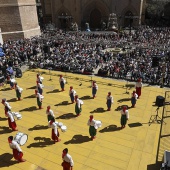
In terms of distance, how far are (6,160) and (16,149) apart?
1141 millimetres

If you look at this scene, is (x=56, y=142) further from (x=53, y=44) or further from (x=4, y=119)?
(x=53, y=44)

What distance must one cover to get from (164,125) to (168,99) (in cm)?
311

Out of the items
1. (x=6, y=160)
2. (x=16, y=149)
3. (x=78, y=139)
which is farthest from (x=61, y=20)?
(x=16, y=149)

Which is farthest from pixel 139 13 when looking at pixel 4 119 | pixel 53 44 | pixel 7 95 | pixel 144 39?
pixel 4 119

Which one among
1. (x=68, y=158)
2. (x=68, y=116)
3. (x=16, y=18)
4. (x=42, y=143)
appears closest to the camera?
(x=68, y=158)

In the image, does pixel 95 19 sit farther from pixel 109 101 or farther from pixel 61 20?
pixel 109 101

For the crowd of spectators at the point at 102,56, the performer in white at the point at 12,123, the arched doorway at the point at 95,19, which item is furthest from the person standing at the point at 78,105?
the arched doorway at the point at 95,19

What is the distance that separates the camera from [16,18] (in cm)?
2981

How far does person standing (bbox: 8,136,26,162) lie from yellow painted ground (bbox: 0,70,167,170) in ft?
0.87

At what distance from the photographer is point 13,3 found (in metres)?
29.0

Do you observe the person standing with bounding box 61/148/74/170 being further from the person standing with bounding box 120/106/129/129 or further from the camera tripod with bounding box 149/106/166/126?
the camera tripod with bounding box 149/106/166/126

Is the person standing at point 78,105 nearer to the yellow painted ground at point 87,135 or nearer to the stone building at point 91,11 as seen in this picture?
the yellow painted ground at point 87,135

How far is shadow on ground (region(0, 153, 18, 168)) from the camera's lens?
8656mm

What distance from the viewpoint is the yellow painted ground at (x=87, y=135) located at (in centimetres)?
877
